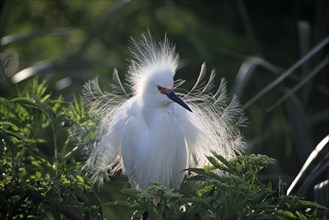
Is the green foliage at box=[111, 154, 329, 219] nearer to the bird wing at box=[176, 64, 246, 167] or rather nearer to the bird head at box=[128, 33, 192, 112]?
the bird wing at box=[176, 64, 246, 167]

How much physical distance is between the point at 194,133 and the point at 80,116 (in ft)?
1.51

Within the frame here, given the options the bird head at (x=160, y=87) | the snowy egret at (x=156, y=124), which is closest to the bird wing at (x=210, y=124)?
the snowy egret at (x=156, y=124)

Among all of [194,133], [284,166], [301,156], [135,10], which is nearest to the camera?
[194,133]

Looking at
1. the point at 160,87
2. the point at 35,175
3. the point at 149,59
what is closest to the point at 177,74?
the point at 149,59

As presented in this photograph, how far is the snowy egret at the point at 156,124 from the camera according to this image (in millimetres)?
2512

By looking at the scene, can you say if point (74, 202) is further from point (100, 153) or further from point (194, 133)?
point (194, 133)

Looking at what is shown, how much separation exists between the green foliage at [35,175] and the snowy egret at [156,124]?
0.22m

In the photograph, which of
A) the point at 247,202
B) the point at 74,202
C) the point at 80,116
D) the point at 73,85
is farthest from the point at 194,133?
the point at 73,85

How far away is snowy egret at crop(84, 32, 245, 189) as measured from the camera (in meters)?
2.51

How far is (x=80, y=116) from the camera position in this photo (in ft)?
7.95

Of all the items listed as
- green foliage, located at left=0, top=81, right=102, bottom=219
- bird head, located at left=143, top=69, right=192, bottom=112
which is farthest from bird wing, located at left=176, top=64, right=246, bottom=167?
green foliage, located at left=0, top=81, right=102, bottom=219

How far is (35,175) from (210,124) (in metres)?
0.70

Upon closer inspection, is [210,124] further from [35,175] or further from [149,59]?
[35,175]

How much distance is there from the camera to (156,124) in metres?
2.56
